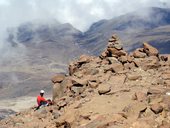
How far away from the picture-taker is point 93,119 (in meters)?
19.9

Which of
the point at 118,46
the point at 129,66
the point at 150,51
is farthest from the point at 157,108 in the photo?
the point at 118,46

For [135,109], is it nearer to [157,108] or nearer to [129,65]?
[157,108]

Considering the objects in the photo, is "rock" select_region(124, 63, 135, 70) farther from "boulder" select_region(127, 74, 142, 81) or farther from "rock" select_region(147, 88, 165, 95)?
"rock" select_region(147, 88, 165, 95)

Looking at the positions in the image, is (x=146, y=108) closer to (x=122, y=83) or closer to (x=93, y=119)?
(x=93, y=119)

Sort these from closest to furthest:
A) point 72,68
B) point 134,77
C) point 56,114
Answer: point 56,114, point 134,77, point 72,68

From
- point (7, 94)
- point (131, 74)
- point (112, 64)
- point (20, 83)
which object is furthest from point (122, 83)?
point (20, 83)

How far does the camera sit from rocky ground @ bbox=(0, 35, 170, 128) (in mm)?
18781

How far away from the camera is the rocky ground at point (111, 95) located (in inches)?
739

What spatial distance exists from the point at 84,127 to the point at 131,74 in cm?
720

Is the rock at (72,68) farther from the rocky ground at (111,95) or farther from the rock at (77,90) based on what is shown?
the rock at (77,90)

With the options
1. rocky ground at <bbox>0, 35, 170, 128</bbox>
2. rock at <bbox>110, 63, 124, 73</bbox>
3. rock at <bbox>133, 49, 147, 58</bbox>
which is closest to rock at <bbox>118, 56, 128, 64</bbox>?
rocky ground at <bbox>0, 35, 170, 128</bbox>

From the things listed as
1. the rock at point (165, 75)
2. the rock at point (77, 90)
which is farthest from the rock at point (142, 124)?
the rock at point (77, 90)

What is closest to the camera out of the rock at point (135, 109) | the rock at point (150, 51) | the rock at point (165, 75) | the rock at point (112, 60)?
the rock at point (135, 109)

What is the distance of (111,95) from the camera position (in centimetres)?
2269
